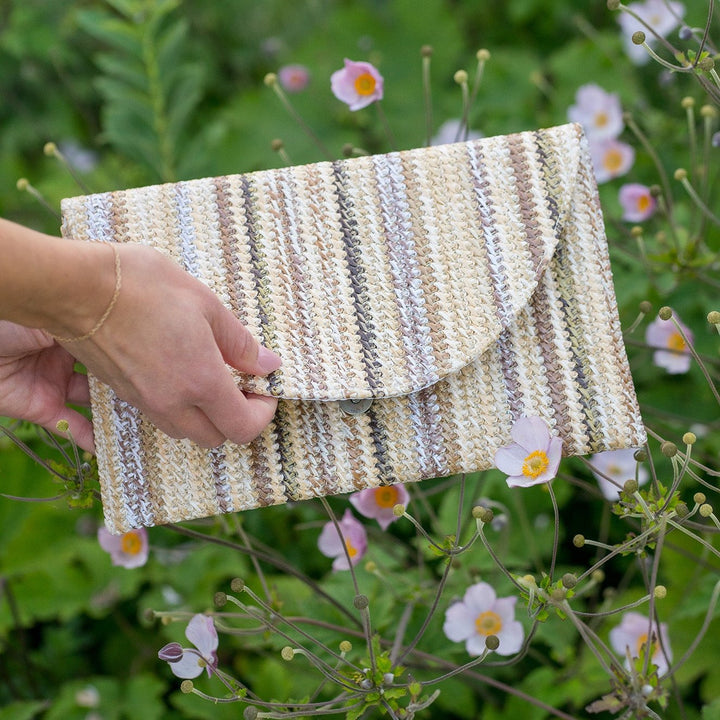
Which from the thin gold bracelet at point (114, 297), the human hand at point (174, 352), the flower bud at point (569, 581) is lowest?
the flower bud at point (569, 581)

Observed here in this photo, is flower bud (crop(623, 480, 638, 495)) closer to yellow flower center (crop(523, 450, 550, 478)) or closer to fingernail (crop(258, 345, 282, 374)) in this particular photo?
yellow flower center (crop(523, 450, 550, 478))

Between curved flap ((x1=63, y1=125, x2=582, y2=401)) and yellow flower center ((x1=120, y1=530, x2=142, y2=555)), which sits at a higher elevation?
curved flap ((x1=63, y1=125, x2=582, y2=401))

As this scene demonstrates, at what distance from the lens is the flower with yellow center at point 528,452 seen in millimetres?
767

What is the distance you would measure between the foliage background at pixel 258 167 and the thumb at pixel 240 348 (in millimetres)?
334

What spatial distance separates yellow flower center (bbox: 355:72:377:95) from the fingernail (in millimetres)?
429

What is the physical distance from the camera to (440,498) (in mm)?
1474

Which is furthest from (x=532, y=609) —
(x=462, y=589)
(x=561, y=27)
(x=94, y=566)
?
(x=561, y=27)

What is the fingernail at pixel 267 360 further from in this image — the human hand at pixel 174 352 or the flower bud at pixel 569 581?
the flower bud at pixel 569 581

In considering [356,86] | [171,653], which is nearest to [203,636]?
[171,653]

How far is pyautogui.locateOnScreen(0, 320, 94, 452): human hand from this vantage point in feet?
2.99

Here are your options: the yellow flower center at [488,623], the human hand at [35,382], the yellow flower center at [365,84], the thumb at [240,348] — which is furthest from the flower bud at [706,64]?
the human hand at [35,382]

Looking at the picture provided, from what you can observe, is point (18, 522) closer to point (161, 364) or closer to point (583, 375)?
point (161, 364)

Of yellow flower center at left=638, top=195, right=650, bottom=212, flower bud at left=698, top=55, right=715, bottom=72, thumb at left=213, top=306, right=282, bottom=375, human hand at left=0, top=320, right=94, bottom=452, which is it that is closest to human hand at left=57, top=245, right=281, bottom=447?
thumb at left=213, top=306, right=282, bottom=375

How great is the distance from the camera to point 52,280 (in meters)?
0.66
